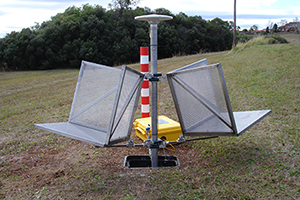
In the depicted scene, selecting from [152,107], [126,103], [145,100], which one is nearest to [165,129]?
[152,107]

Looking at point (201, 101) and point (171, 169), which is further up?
point (201, 101)

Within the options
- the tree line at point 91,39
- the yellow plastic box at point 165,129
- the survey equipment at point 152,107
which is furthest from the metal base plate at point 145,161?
the tree line at point 91,39

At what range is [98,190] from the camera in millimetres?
3059

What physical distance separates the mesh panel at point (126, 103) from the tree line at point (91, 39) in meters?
20.2

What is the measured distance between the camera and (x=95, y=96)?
3.87 m

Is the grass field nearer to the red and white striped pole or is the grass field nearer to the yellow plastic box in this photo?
the yellow plastic box

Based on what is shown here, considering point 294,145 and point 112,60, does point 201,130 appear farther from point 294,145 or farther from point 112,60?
point 112,60

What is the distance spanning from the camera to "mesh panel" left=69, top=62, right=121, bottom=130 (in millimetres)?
3707

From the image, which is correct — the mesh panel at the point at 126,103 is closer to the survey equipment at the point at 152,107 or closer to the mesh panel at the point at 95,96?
the survey equipment at the point at 152,107

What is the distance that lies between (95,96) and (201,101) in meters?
1.53

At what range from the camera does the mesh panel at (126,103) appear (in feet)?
10.4

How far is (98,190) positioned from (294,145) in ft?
9.28

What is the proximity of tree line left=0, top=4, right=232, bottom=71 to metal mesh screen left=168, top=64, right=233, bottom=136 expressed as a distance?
66.1 ft

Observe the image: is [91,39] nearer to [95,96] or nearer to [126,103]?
[95,96]
